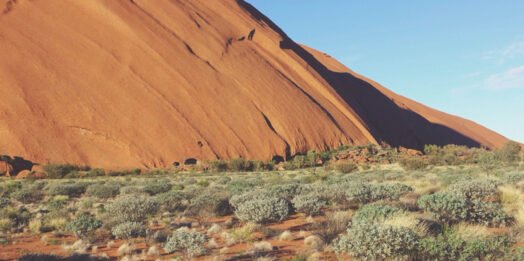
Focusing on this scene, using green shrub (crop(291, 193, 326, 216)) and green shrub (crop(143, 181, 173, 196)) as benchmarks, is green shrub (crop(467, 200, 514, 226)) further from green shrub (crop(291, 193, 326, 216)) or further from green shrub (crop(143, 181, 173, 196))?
green shrub (crop(143, 181, 173, 196))

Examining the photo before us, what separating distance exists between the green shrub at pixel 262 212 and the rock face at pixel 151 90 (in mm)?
22524

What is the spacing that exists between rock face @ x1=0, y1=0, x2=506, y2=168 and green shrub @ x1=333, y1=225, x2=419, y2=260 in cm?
2623

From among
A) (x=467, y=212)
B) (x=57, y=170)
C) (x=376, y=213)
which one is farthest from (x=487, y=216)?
(x=57, y=170)

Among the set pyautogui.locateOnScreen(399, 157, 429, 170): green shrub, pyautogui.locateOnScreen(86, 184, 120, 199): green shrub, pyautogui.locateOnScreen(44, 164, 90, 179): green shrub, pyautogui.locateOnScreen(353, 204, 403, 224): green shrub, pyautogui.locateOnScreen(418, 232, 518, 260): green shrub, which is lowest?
pyautogui.locateOnScreen(399, 157, 429, 170): green shrub

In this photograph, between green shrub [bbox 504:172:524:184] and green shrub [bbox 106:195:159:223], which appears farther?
green shrub [bbox 504:172:524:184]

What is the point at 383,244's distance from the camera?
15.3ft

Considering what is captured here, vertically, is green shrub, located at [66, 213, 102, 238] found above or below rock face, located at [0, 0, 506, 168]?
below

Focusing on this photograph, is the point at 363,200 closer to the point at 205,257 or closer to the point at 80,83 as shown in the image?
the point at 205,257

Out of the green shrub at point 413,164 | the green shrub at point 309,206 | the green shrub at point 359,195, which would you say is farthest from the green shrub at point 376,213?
the green shrub at point 413,164

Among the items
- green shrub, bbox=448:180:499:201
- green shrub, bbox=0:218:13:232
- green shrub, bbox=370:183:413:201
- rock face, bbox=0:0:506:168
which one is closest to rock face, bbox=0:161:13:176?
rock face, bbox=0:0:506:168

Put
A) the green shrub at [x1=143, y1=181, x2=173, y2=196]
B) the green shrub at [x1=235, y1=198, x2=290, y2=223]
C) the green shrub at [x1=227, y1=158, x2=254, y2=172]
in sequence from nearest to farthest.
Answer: the green shrub at [x1=235, y1=198, x2=290, y2=223] < the green shrub at [x1=143, y1=181, x2=173, y2=196] < the green shrub at [x1=227, y1=158, x2=254, y2=172]

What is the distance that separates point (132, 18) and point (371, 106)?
34.0 metres

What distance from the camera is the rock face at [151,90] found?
30.1 m

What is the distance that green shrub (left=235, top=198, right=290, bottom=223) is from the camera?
8.06m
